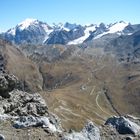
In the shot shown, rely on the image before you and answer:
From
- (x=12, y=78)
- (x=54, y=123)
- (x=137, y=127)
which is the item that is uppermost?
(x=12, y=78)

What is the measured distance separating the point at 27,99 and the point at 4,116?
301 inches

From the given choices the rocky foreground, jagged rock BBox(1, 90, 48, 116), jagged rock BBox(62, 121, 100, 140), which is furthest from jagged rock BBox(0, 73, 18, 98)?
jagged rock BBox(62, 121, 100, 140)

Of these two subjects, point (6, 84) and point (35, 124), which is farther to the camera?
point (6, 84)

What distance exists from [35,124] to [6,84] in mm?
10638

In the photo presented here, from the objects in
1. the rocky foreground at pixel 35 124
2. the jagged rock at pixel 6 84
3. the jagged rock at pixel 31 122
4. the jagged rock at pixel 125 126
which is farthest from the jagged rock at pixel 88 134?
the jagged rock at pixel 6 84

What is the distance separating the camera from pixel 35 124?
123 feet

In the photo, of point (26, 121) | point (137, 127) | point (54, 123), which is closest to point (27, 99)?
point (54, 123)

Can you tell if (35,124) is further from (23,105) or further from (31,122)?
(23,105)

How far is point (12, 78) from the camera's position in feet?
158

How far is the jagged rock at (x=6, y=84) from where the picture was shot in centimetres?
4650

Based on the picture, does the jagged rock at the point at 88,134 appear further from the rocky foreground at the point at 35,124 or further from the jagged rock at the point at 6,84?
the jagged rock at the point at 6,84

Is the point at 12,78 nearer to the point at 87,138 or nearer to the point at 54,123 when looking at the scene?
the point at 54,123

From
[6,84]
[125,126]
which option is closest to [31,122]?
[6,84]

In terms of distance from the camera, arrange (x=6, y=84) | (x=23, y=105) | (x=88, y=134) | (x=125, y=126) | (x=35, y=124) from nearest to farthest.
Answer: (x=35, y=124) < (x=88, y=134) < (x=125, y=126) < (x=23, y=105) < (x=6, y=84)
